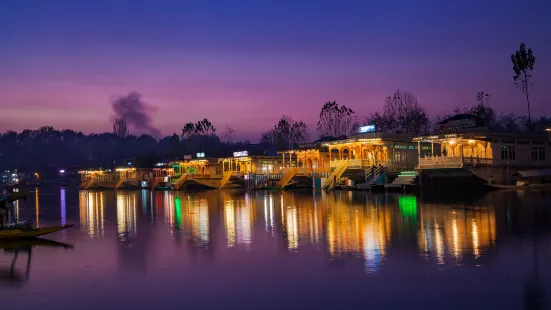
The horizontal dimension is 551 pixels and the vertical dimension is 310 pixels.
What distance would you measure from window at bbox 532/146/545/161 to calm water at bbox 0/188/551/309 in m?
29.0

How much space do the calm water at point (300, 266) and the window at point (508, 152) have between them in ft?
84.5

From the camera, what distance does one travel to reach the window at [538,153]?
4900cm

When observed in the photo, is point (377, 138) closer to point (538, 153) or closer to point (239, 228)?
point (538, 153)

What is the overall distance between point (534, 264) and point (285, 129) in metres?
100

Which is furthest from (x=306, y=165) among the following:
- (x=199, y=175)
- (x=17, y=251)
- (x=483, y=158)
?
(x=17, y=251)

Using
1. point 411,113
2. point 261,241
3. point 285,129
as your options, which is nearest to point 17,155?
point 285,129

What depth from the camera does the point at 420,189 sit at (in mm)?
47781

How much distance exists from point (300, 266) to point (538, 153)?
4374cm

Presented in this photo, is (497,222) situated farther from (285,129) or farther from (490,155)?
(285,129)

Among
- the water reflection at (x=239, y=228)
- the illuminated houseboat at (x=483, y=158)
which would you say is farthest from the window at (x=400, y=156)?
the water reflection at (x=239, y=228)

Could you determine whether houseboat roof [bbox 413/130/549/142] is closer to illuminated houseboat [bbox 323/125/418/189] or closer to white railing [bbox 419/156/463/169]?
white railing [bbox 419/156/463/169]

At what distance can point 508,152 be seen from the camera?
4741cm

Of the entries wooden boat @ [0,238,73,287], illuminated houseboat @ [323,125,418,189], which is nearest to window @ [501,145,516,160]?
illuminated houseboat @ [323,125,418,189]

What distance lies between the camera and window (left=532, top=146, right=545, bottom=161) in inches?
1929
